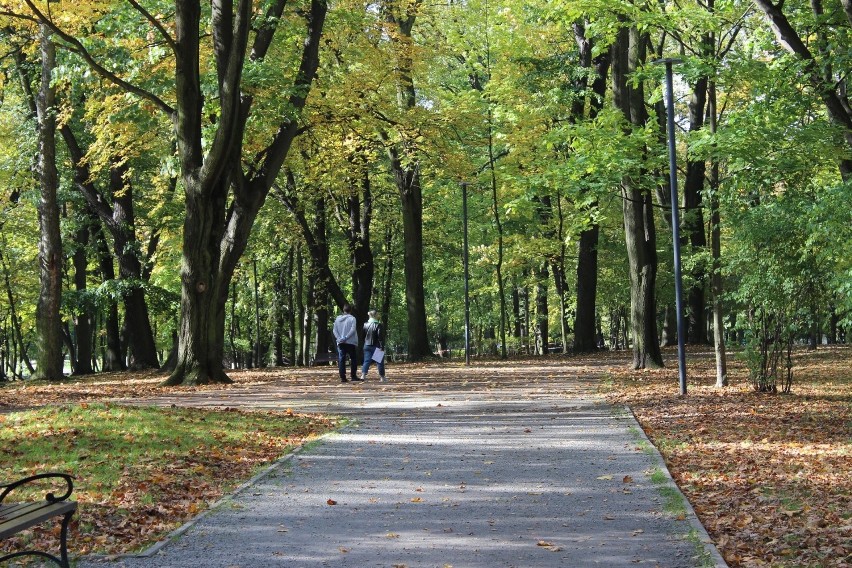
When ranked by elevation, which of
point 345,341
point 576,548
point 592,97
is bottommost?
point 576,548

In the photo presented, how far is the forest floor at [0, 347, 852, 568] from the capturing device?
6746mm

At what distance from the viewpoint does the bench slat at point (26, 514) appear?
4.99 metres

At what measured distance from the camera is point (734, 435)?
38.3 feet

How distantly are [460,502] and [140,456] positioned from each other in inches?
149

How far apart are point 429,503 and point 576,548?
1.91 metres

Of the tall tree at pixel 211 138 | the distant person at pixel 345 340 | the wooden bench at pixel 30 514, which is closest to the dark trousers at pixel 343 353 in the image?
the distant person at pixel 345 340

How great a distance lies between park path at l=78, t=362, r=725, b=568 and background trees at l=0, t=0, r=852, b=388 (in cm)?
427

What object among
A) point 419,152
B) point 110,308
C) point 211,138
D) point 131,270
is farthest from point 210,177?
point 110,308

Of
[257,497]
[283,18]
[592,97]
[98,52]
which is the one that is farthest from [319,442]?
[592,97]

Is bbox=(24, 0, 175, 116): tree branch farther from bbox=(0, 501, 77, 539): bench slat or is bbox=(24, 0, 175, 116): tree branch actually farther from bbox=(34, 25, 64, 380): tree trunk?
bbox=(0, 501, 77, 539): bench slat

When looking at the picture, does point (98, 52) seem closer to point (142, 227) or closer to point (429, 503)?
point (429, 503)

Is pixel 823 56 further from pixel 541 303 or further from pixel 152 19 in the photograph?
pixel 541 303

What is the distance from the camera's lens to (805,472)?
9.12 meters

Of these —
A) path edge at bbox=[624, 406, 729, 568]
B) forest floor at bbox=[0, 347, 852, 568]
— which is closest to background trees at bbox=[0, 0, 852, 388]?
forest floor at bbox=[0, 347, 852, 568]
